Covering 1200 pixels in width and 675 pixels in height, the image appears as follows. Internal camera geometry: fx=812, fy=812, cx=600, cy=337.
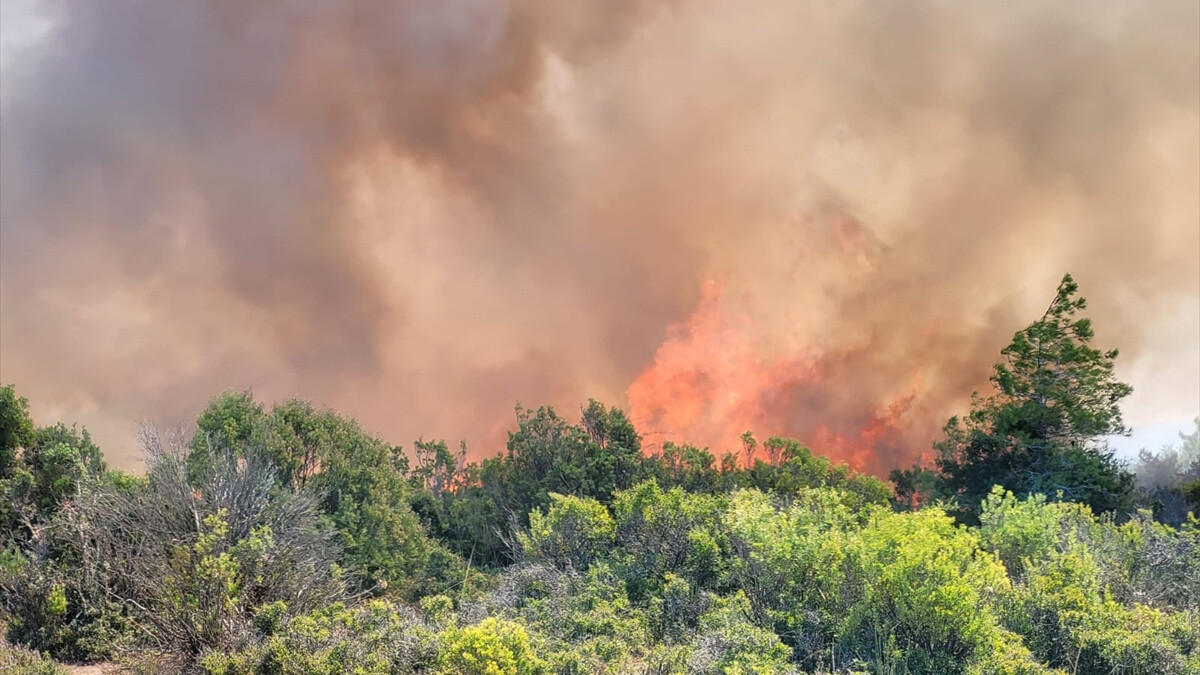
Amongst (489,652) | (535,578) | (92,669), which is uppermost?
(535,578)

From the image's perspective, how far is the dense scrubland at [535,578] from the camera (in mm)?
11258

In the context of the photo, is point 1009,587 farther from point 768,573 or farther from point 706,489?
point 706,489

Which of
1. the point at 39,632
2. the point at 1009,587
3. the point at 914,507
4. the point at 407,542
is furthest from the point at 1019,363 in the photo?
the point at 39,632

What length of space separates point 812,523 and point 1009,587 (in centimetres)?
317

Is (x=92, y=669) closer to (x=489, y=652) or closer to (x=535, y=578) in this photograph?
(x=535, y=578)

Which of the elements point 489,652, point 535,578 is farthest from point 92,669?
point 489,652

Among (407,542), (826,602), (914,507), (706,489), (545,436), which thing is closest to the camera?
(826,602)

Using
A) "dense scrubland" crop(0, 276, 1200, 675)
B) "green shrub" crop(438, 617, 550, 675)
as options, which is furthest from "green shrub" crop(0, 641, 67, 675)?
"green shrub" crop(438, 617, 550, 675)

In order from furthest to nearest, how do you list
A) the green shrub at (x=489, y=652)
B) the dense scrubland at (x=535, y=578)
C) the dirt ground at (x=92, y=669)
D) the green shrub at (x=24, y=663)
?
the dirt ground at (x=92, y=669)
the green shrub at (x=24, y=663)
the dense scrubland at (x=535, y=578)
the green shrub at (x=489, y=652)

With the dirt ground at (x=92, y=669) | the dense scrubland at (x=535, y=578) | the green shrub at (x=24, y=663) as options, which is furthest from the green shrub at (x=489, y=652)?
A: the dirt ground at (x=92, y=669)

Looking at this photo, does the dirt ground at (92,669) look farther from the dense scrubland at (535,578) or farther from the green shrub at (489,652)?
the green shrub at (489,652)

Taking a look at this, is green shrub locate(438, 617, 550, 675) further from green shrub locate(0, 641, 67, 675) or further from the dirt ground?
the dirt ground

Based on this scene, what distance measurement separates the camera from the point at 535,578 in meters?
15.9

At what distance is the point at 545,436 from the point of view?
1144 inches
